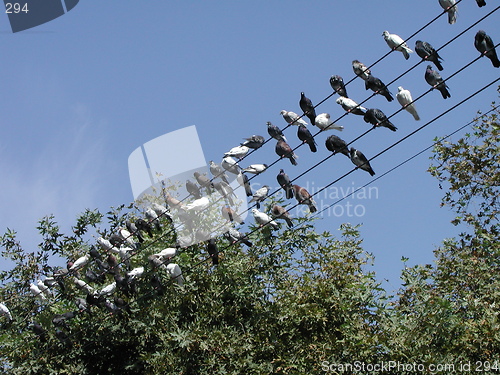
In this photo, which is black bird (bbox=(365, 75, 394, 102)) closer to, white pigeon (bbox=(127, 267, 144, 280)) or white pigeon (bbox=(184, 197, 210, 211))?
white pigeon (bbox=(184, 197, 210, 211))

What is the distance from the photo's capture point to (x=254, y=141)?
33.6ft

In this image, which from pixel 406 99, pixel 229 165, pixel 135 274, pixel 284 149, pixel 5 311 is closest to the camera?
pixel 406 99

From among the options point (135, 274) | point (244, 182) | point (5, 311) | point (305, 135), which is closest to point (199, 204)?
point (244, 182)

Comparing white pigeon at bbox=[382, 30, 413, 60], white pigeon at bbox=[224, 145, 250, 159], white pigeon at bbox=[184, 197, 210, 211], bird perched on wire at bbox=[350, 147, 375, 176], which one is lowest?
bird perched on wire at bbox=[350, 147, 375, 176]

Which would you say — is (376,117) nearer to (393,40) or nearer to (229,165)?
(393,40)

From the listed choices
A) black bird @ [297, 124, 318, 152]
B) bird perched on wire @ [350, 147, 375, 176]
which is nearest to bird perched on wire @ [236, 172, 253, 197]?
black bird @ [297, 124, 318, 152]

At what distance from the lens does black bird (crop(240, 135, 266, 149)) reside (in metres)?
10.1

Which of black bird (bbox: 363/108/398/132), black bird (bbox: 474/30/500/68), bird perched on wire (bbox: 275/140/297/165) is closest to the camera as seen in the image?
black bird (bbox: 474/30/500/68)

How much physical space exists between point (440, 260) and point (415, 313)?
2832 millimetres

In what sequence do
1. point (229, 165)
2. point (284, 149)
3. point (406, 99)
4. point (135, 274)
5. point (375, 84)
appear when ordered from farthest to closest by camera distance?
point (135, 274) < point (229, 165) < point (284, 149) < point (406, 99) < point (375, 84)

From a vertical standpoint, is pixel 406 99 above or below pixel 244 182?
above

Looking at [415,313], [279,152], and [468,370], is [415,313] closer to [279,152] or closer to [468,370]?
[468,370]

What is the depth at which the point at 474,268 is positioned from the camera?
13.0 meters

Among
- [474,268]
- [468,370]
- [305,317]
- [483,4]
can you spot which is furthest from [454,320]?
[483,4]
